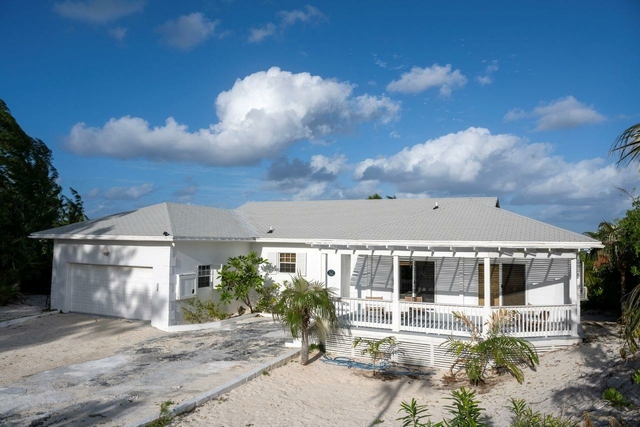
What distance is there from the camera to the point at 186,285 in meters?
17.4

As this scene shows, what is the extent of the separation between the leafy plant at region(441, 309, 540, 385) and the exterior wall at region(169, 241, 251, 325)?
974cm

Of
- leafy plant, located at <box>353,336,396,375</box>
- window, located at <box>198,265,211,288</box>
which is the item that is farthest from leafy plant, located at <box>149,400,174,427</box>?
window, located at <box>198,265,211,288</box>

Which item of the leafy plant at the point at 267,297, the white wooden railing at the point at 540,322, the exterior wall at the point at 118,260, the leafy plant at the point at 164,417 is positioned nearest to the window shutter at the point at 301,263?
the leafy plant at the point at 267,297

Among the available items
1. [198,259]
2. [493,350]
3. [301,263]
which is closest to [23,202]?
[198,259]

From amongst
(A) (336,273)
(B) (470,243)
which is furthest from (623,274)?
(A) (336,273)

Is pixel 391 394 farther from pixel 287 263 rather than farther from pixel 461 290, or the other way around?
pixel 287 263

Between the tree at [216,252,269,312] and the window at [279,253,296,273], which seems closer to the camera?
the tree at [216,252,269,312]

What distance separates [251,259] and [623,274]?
14.8 meters

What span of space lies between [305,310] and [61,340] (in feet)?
27.0

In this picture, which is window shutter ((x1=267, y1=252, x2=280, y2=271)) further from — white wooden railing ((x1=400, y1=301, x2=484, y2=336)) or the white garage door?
white wooden railing ((x1=400, y1=301, x2=484, y2=336))

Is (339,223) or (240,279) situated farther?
(339,223)

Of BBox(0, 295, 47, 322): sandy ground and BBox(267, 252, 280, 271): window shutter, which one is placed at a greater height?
BBox(267, 252, 280, 271): window shutter

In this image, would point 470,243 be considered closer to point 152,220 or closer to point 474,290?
point 474,290

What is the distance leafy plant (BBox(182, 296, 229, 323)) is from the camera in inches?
696
